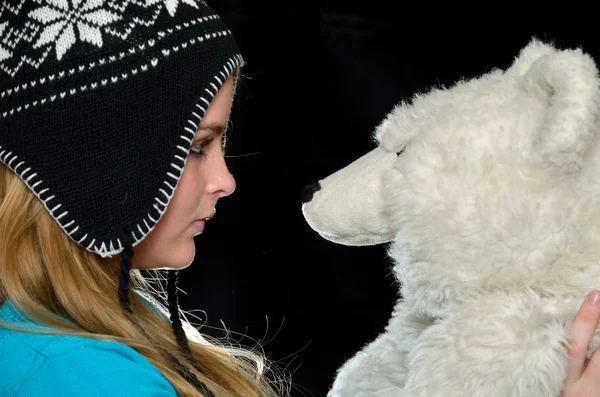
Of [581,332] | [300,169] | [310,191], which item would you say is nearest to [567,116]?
[581,332]

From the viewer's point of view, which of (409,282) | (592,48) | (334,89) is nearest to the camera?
(409,282)

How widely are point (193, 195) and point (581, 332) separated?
0.47m

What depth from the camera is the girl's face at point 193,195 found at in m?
0.91

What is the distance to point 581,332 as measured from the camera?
Result: 29.4 inches

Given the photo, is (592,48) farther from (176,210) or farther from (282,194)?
(176,210)

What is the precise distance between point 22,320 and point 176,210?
0.22 metres

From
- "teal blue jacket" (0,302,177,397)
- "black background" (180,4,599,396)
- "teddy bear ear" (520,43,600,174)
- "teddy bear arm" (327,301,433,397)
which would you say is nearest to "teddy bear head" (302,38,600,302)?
"teddy bear ear" (520,43,600,174)

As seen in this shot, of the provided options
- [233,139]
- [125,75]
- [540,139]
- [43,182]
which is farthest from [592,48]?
[43,182]

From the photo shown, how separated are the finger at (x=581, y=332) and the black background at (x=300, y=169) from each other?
805 millimetres

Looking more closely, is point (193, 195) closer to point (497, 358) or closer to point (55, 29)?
point (55, 29)

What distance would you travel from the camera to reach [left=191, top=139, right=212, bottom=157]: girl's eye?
0.91 meters

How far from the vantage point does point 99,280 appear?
0.91 metres

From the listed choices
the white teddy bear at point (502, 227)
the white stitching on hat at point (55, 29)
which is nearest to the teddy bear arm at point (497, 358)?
the white teddy bear at point (502, 227)

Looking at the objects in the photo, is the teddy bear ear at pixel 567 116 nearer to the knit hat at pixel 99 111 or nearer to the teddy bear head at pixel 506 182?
the teddy bear head at pixel 506 182
